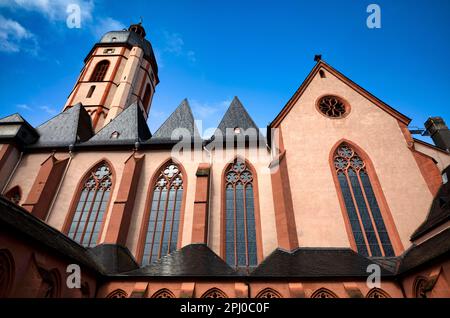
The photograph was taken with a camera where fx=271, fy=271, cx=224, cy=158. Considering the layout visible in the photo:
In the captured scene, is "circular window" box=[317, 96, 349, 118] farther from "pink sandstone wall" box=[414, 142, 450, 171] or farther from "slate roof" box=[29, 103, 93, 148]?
"slate roof" box=[29, 103, 93, 148]

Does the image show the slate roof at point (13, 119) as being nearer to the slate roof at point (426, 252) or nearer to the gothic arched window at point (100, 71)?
the gothic arched window at point (100, 71)

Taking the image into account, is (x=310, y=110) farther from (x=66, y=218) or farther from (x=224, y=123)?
(x=66, y=218)

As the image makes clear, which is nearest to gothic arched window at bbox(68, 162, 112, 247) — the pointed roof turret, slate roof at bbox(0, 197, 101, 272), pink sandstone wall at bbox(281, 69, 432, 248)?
slate roof at bbox(0, 197, 101, 272)

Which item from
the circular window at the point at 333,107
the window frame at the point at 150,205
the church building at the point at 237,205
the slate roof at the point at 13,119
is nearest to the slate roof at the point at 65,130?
the church building at the point at 237,205

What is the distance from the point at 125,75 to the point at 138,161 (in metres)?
18.9

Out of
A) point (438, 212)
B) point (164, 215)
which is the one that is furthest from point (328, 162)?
point (164, 215)

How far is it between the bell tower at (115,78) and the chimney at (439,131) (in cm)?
2755

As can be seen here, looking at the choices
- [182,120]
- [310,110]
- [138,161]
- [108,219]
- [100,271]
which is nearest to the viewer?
[100,271]

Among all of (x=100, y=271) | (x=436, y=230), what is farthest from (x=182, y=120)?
(x=436, y=230)

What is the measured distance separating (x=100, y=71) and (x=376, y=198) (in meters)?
31.2

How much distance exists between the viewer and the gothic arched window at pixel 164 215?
44.5 ft

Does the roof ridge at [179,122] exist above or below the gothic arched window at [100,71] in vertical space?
below

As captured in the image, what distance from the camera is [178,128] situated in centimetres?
1922
